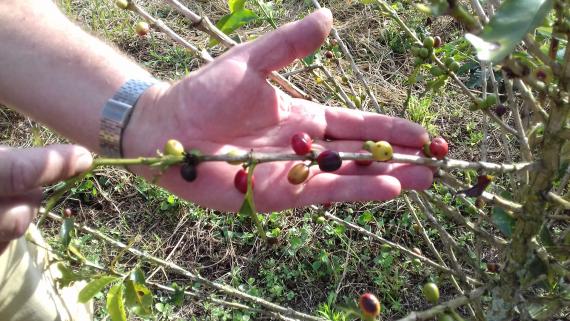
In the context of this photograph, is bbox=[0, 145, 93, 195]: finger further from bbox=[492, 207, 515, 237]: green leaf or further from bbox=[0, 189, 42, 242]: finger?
bbox=[492, 207, 515, 237]: green leaf

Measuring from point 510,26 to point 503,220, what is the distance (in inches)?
27.2

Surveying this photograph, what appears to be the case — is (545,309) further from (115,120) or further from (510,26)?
(115,120)

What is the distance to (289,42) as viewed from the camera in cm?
136

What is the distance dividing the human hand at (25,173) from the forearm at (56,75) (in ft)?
1.83

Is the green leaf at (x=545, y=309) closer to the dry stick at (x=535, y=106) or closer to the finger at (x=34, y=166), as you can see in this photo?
the dry stick at (x=535, y=106)

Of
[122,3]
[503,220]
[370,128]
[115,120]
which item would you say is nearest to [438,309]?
[503,220]

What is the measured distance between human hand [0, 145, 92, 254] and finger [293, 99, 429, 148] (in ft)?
2.44

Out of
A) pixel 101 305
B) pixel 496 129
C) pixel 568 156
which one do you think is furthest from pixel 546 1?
pixel 496 129

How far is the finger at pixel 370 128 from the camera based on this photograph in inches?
55.2

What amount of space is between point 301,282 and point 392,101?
140cm

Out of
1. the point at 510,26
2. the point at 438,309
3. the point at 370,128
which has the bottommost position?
the point at 438,309

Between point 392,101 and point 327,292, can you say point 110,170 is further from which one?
point 392,101

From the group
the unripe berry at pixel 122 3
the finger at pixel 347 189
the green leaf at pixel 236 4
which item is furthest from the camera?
the green leaf at pixel 236 4

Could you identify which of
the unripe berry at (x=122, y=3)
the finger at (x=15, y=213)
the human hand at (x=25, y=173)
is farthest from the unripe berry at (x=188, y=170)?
the unripe berry at (x=122, y=3)
